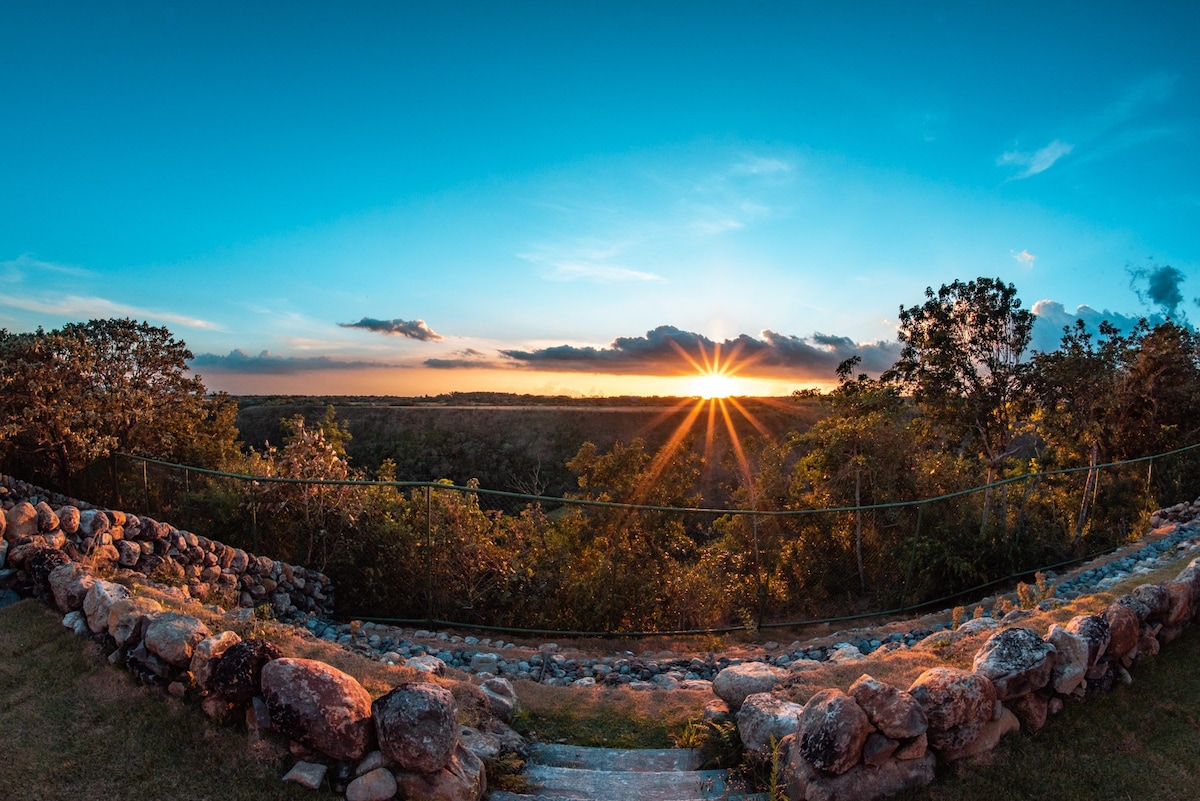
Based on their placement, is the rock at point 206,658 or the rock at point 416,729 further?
the rock at point 206,658

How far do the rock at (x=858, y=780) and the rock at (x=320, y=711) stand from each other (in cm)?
233

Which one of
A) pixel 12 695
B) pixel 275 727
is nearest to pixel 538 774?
pixel 275 727

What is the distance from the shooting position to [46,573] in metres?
6.09

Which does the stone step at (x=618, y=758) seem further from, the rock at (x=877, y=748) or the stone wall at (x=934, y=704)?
the rock at (x=877, y=748)

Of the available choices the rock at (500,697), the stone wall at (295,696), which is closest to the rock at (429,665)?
the rock at (500,697)

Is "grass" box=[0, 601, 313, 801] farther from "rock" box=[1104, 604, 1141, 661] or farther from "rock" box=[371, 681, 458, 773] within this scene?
"rock" box=[1104, 604, 1141, 661]

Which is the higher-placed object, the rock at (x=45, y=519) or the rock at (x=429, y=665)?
the rock at (x=45, y=519)

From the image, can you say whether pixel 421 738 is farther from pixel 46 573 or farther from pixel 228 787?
pixel 46 573

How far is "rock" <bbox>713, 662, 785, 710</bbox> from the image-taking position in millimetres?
5184

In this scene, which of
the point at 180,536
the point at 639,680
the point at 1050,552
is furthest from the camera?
the point at 1050,552

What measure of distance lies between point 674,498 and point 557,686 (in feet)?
17.7

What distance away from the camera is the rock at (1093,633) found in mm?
4691

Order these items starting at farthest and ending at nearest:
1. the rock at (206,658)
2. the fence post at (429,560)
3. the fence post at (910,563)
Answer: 1. the fence post at (910,563)
2. the fence post at (429,560)
3. the rock at (206,658)

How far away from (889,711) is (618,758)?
1.91m
